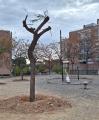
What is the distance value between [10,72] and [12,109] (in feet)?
197

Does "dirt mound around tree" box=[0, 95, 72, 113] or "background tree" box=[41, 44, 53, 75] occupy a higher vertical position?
"background tree" box=[41, 44, 53, 75]

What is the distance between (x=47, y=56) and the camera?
83.5m

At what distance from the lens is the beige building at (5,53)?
1932 inches

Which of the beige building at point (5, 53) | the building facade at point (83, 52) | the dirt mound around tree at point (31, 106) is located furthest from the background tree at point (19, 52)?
the dirt mound around tree at point (31, 106)

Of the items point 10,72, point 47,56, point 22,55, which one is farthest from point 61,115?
point 47,56

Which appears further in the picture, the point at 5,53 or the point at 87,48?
the point at 87,48

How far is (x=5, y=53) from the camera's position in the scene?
58219 millimetres

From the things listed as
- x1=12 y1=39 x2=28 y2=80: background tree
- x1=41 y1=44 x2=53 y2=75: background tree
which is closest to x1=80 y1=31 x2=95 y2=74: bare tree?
x1=41 y1=44 x2=53 y2=75: background tree

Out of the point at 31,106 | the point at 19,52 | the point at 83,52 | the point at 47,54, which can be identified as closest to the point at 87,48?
the point at 83,52

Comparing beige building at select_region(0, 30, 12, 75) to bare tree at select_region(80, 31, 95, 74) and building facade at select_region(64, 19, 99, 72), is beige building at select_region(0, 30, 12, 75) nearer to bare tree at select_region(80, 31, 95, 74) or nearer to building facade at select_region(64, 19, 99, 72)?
building facade at select_region(64, 19, 99, 72)

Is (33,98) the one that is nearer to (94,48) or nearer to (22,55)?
(22,55)

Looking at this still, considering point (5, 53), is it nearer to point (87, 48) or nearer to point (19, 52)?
point (19, 52)

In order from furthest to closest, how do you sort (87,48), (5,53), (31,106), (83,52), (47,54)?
(83,52) < (87,48) < (47,54) < (5,53) < (31,106)

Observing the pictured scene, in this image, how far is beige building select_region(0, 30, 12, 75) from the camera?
161 feet
